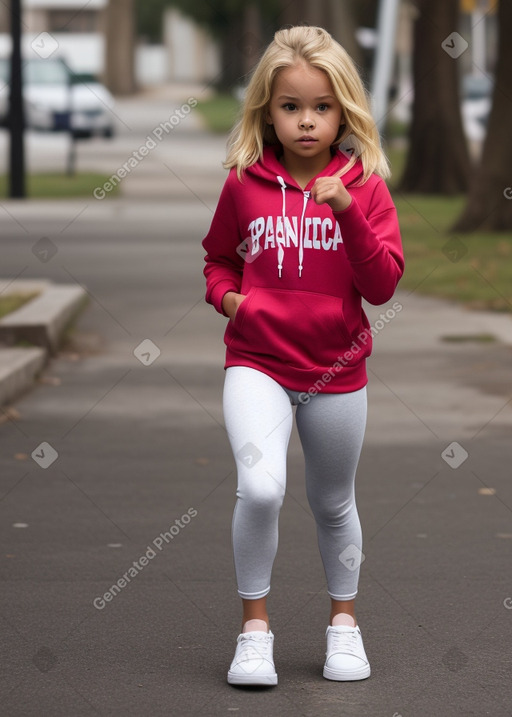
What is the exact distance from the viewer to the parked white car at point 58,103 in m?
39.1

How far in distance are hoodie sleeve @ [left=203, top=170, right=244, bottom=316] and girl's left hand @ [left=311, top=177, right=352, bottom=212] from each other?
0.44 metres

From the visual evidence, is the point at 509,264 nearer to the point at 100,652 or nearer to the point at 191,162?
the point at 100,652

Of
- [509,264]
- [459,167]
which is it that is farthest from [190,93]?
[509,264]

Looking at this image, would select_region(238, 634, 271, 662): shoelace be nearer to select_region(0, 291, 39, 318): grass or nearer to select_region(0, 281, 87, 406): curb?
select_region(0, 281, 87, 406): curb

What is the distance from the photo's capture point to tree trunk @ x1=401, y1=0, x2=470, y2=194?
25.6 metres

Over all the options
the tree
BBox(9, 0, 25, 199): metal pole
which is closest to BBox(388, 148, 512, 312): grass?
BBox(9, 0, 25, 199): metal pole

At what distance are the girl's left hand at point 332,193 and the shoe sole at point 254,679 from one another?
4.19 ft

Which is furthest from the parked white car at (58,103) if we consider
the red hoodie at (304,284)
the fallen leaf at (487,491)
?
the red hoodie at (304,284)

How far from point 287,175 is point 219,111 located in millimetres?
56391

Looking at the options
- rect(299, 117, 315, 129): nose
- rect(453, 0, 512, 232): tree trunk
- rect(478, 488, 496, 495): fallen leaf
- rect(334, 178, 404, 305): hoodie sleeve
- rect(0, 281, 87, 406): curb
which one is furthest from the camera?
rect(453, 0, 512, 232): tree trunk

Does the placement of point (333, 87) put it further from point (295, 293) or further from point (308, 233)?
point (295, 293)

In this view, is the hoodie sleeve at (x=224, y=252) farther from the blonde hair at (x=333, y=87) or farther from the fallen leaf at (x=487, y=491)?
the fallen leaf at (x=487, y=491)

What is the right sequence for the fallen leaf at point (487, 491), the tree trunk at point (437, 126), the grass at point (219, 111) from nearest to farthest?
the fallen leaf at point (487, 491)
the tree trunk at point (437, 126)
the grass at point (219, 111)

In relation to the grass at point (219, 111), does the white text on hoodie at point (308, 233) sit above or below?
above
